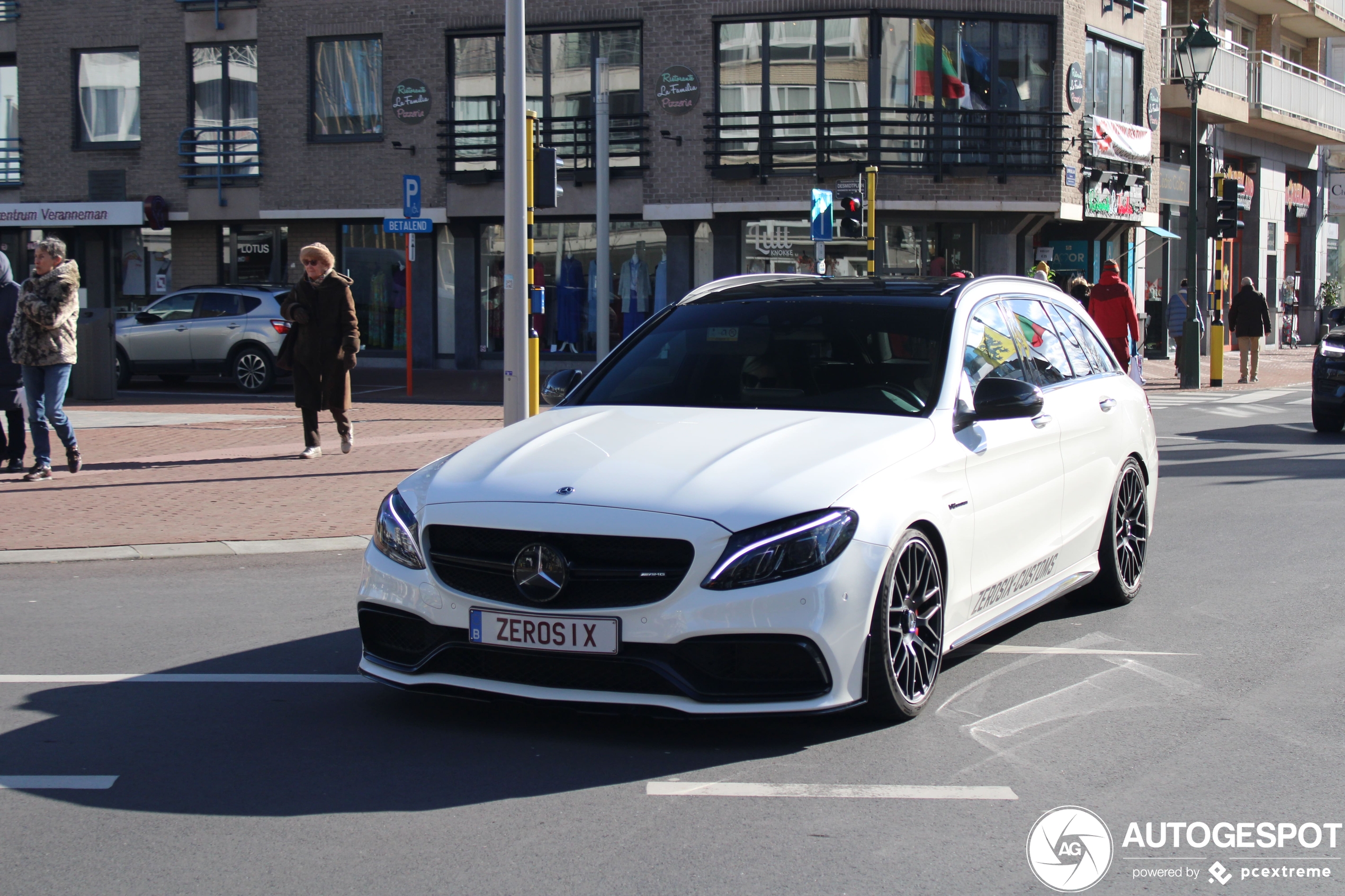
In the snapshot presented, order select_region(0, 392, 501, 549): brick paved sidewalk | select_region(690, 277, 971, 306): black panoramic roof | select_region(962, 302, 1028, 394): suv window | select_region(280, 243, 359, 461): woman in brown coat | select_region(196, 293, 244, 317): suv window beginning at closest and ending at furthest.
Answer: select_region(962, 302, 1028, 394): suv window
select_region(690, 277, 971, 306): black panoramic roof
select_region(0, 392, 501, 549): brick paved sidewalk
select_region(280, 243, 359, 461): woman in brown coat
select_region(196, 293, 244, 317): suv window

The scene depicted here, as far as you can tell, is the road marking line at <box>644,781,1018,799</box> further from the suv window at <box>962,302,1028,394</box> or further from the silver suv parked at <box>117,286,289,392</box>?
the silver suv parked at <box>117,286,289,392</box>

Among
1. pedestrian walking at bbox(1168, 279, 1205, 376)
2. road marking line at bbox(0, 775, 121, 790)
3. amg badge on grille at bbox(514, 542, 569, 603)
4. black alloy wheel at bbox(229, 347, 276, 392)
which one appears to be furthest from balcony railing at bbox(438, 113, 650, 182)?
road marking line at bbox(0, 775, 121, 790)

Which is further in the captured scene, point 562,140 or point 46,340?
point 562,140

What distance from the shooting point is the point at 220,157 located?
95.3 ft

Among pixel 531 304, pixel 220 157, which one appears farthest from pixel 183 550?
pixel 220 157

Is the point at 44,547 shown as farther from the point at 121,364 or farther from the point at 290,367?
the point at 121,364

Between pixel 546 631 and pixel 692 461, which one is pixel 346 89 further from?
pixel 546 631

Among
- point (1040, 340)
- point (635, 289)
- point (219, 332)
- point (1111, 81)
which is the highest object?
point (1111, 81)

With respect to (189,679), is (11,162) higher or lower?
higher

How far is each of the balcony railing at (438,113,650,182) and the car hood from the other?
2224 centimetres

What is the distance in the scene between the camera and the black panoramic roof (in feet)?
20.1

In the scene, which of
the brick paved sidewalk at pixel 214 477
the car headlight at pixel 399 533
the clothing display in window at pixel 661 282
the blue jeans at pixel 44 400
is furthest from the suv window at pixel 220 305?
the car headlight at pixel 399 533

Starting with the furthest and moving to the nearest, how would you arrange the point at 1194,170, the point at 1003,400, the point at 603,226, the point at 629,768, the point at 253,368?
the point at 1194,170
the point at 253,368
the point at 603,226
the point at 1003,400
the point at 629,768

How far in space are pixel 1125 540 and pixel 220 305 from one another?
59.4ft
